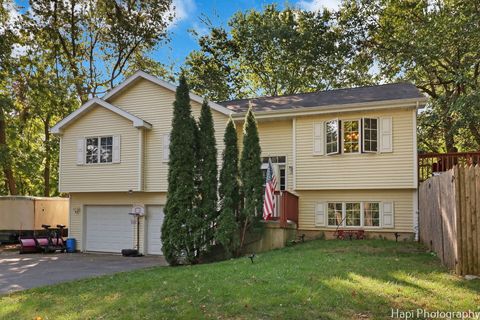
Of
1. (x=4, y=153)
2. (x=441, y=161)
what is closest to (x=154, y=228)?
(x=4, y=153)

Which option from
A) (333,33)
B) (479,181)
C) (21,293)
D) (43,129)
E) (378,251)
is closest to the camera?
(479,181)

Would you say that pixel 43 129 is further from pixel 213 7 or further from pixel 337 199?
pixel 337 199

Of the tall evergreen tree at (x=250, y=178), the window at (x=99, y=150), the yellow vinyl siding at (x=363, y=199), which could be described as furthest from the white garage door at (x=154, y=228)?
the tall evergreen tree at (x=250, y=178)

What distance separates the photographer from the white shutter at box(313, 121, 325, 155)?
16.3 m

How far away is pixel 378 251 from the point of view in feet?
39.0

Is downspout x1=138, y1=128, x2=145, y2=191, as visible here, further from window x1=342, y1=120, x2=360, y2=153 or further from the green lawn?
the green lawn

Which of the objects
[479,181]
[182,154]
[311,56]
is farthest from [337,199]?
[311,56]

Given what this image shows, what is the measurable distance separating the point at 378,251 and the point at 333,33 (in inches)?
728

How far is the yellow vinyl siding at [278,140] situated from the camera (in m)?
17.1

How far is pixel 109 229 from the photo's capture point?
65.0 ft

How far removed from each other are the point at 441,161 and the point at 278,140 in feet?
19.2

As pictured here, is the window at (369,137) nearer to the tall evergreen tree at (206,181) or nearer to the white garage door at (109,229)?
the tall evergreen tree at (206,181)

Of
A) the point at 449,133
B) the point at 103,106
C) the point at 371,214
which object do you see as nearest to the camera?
the point at 371,214

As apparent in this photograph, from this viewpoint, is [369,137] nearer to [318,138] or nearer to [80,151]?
[318,138]
